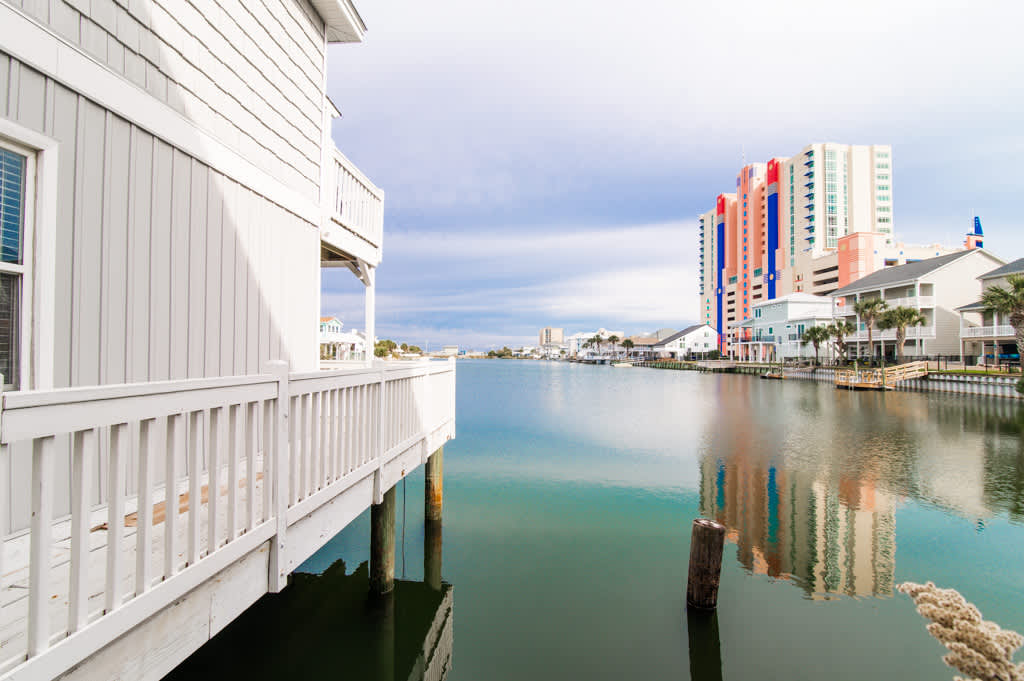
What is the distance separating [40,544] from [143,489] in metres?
0.44

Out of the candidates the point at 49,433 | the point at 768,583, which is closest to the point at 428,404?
the point at 49,433

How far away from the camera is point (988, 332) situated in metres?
41.0

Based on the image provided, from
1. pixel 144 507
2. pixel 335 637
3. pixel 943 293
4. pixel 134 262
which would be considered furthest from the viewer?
pixel 943 293

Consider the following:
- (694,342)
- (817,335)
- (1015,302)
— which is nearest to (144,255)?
(1015,302)

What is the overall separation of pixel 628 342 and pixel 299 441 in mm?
148992

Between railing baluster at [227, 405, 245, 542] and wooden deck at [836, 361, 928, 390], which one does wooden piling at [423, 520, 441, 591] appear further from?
wooden deck at [836, 361, 928, 390]

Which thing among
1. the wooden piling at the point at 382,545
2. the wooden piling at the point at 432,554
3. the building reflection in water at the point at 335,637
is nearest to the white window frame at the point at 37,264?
the building reflection in water at the point at 335,637

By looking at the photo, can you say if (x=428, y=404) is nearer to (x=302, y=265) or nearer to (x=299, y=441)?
(x=302, y=265)

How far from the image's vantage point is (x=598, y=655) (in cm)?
618

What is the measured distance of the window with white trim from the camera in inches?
131

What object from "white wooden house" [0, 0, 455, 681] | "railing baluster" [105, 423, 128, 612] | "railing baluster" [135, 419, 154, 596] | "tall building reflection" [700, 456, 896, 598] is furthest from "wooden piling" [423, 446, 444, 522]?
"railing baluster" [105, 423, 128, 612]

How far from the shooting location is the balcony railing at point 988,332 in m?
39.2

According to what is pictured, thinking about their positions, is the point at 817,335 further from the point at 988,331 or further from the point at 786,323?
the point at 988,331

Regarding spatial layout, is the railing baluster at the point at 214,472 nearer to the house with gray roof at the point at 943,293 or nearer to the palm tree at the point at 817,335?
the house with gray roof at the point at 943,293
